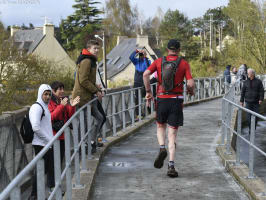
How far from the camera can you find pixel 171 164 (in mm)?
6844

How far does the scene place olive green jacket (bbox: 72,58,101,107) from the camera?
7211 mm

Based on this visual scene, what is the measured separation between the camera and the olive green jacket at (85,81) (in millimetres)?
7211

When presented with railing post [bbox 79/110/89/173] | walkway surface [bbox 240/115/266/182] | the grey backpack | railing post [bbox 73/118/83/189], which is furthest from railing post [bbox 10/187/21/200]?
walkway surface [bbox 240/115/266/182]

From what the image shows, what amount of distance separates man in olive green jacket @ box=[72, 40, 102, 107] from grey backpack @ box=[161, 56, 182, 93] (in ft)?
3.78

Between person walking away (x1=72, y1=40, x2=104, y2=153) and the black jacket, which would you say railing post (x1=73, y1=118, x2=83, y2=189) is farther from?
the black jacket

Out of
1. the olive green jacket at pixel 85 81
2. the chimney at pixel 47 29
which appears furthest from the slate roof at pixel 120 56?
the olive green jacket at pixel 85 81

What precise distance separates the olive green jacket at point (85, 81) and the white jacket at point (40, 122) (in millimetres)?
1547

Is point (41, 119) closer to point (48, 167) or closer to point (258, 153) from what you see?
point (48, 167)

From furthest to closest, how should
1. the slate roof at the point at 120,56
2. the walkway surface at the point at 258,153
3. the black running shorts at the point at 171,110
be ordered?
the slate roof at the point at 120,56
the walkway surface at the point at 258,153
the black running shorts at the point at 171,110

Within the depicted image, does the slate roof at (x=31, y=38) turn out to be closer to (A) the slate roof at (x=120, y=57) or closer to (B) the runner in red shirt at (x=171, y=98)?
(A) the slate roof at (x=120, y=57)

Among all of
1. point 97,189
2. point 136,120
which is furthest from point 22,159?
point 136,120

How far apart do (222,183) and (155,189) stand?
96 cm

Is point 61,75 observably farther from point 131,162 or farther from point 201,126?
point 131,162

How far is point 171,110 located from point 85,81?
1.32 m
